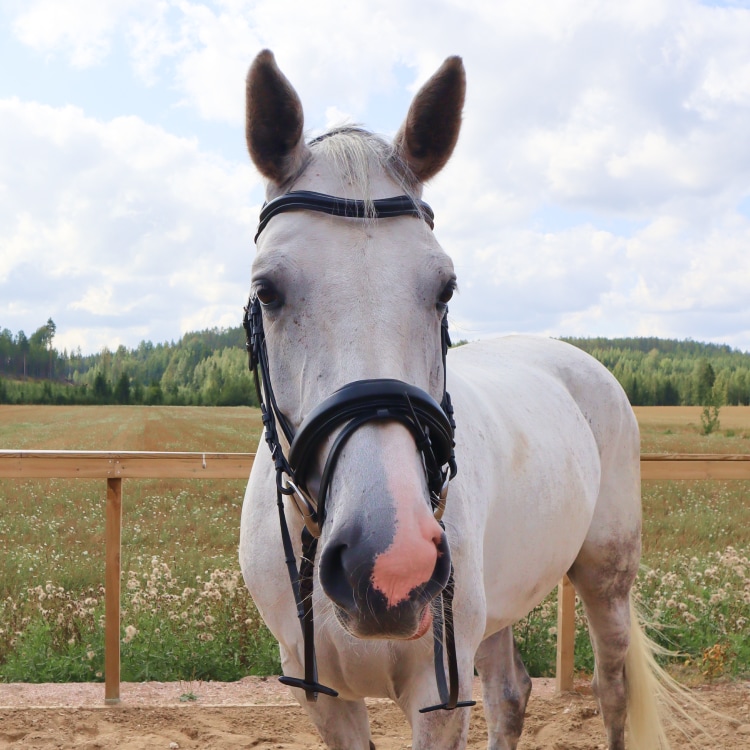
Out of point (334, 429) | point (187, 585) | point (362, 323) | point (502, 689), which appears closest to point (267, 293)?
point (362, 323)

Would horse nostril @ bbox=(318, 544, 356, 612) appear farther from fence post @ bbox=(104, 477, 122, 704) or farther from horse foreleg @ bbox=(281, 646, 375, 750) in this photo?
fence post @ bbox=(104, 477, 122, 704)

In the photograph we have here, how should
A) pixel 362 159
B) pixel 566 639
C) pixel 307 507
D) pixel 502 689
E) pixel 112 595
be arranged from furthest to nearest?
pixel 566 639, pixel 112 595, pixel 502 689, pixel 362 159, pixel 307 507

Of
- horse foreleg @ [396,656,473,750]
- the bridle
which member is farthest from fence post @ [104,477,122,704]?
horse foreleg @ [396,656,473,750]

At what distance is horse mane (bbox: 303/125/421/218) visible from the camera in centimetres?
162

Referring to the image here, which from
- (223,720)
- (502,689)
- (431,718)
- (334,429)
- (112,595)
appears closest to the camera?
(334,429)

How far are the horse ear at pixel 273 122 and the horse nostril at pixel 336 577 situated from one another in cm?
97

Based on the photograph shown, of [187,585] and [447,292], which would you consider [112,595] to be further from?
[447,292]

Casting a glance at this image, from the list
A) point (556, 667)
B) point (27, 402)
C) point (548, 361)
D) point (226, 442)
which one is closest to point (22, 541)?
point (556, 667)

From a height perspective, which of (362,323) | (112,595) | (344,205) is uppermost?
(344,205)

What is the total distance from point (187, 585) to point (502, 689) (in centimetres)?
332

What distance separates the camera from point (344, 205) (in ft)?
5.16

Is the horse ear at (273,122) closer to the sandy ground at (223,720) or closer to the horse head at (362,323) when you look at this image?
the horse head at (362,323)

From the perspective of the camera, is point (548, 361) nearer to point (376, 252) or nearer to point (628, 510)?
point (628, 510)

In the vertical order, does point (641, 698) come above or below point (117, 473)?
below
